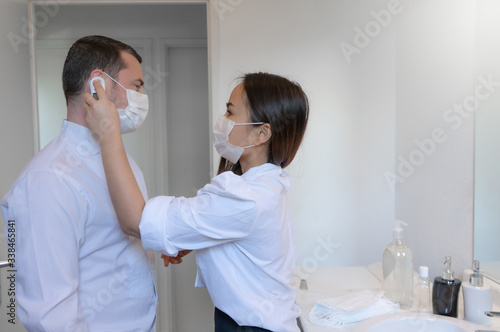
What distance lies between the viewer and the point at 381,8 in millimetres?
1899

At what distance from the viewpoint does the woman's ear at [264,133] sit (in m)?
1.07

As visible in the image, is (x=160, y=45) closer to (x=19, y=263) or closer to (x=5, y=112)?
(x=5, y=112)

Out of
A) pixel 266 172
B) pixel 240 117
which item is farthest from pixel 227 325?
pixel 240 117

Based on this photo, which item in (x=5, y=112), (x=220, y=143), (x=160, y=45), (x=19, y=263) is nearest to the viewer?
(x=19, y=263)

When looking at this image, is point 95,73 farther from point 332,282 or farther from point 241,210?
point 332,282

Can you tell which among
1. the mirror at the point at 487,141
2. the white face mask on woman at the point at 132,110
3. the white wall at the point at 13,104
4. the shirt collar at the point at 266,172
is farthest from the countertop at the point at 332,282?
the white wall at the point at 13,104

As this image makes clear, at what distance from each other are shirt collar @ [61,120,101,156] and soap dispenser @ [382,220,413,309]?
104cm

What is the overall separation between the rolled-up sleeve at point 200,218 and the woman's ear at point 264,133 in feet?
0.60

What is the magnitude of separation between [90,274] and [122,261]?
0.09 m

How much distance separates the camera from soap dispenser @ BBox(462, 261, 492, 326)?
3.83 feet

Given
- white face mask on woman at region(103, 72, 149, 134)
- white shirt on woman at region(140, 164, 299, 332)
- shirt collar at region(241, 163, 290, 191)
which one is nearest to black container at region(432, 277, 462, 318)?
white shirt on woman at region(140, 164, 299, 332)

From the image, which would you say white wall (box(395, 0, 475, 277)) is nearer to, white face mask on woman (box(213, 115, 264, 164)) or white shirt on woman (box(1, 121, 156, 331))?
white face mask on woman (box(213, 115, 264, 164))

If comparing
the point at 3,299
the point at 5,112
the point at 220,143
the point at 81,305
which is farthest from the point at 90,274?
the point at 5,112

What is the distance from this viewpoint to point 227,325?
1056mm
